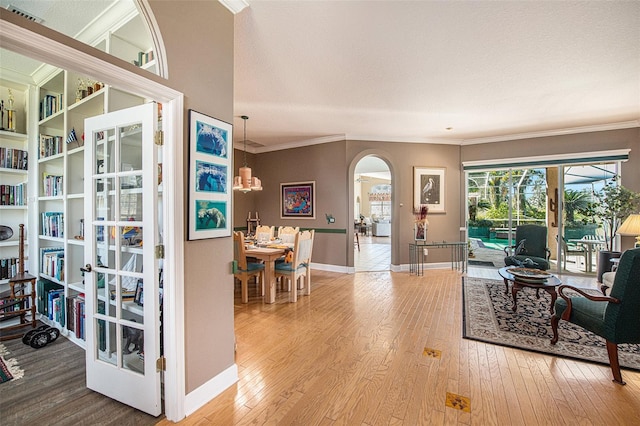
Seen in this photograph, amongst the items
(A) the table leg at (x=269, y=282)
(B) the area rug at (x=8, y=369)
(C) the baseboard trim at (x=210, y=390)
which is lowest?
(B) the area rug at (x=8, y=369)

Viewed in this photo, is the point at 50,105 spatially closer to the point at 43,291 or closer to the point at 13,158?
the point at 13,158

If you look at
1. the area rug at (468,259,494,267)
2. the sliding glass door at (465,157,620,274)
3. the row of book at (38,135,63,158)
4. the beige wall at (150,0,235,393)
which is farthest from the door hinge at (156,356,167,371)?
the area rug at (468,259,494,267)

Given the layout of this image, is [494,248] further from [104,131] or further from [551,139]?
[104,131]

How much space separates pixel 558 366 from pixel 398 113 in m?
3.72

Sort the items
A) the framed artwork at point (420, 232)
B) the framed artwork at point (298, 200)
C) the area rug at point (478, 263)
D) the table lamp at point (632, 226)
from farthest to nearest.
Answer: the area rug at point (478, 263), the framed artwork at point (298, 200), the framed artwork at point (420, 232), the table lamp at point (632, 226)

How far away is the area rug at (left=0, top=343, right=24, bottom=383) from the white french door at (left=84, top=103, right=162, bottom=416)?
2.40ft

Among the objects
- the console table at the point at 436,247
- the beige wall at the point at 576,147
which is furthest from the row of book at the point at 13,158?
the beige wall at the point at 576,147

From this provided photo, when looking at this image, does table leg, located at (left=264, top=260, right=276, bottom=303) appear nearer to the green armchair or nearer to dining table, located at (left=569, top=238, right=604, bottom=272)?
the green armchair

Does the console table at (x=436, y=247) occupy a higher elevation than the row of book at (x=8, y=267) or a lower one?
lower

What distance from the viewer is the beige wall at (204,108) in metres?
1.66

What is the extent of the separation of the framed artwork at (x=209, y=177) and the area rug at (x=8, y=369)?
1981 millimetres

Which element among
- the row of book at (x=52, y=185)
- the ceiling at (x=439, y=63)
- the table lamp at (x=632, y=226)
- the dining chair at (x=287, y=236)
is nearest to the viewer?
the ceiling at (x=439, y=63)

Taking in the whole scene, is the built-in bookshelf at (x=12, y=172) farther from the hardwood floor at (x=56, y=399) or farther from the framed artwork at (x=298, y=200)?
the framed artwork at (x=298, y=200)

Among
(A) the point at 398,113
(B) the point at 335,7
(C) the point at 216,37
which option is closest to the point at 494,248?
(A) the point at 398,113
